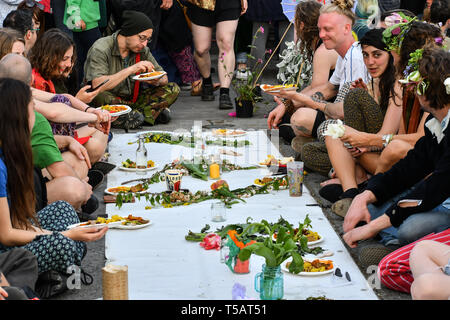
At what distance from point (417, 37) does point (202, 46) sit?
15.0 ft

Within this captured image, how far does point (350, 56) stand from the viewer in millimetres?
5707

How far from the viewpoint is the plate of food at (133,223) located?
176 inches

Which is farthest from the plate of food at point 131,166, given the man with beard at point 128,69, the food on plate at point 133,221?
the man with beard at point 128,69

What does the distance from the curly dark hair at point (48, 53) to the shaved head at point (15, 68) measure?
1045mm

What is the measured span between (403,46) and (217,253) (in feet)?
5.78

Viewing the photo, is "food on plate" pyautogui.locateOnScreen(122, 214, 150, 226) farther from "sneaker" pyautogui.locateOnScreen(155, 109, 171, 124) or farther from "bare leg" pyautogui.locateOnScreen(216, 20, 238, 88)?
"bare leg" pyautogui.locateOnScreen(216, 20, 238, 88)

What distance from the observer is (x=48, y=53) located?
5.48 meters

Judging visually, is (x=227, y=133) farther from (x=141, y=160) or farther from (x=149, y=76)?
(x=141, y=160)

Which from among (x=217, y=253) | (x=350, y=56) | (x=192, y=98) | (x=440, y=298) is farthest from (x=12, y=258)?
(x=192, y=98)

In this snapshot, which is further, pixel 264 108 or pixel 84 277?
pixel 264 108

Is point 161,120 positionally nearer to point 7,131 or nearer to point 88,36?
point 88,36

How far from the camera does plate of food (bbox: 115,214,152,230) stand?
4.46 metres

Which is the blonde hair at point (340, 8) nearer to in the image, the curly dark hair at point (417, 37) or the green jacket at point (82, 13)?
the curly dark hair at point (417, 37)
